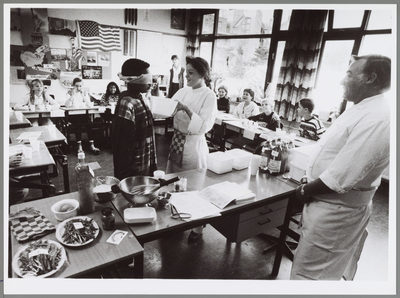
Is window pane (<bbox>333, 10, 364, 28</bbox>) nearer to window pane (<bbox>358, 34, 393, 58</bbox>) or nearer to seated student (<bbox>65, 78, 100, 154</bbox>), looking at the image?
window pane (<bbox>358, 34, 393, 58</bbox>)

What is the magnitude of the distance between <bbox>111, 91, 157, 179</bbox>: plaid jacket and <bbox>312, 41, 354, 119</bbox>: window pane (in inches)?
152

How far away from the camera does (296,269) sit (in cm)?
173

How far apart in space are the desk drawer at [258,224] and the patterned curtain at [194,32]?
619 cm

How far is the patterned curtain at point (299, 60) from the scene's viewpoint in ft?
15.1

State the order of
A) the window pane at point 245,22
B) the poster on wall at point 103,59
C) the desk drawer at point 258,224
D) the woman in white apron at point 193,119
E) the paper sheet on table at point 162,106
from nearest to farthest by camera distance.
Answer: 1. the desk drawer at point 258,224
2. the paper sheet on table at point 162,106
3. the woman in white apron at point 193,119
4. the window pane at point 245,22
5. the poster on wall at point 103,59

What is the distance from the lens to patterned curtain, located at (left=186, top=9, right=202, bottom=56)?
7.12 meters

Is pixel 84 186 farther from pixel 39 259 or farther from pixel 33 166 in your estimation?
pixel 33 166

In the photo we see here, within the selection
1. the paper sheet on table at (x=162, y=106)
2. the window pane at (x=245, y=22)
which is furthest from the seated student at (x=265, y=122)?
the paper sheet on table at (x=162, y=106)

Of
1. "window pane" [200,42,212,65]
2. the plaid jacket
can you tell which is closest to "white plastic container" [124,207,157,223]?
the plaid jacket

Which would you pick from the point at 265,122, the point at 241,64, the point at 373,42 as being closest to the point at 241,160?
the point at 265,122

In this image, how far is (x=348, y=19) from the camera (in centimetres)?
437

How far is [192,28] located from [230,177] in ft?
20.9

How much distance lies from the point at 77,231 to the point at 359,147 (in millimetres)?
1450

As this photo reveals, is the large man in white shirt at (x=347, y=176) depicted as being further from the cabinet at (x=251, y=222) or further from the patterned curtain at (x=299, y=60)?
the patterned curtain at (x=299, y=60)
